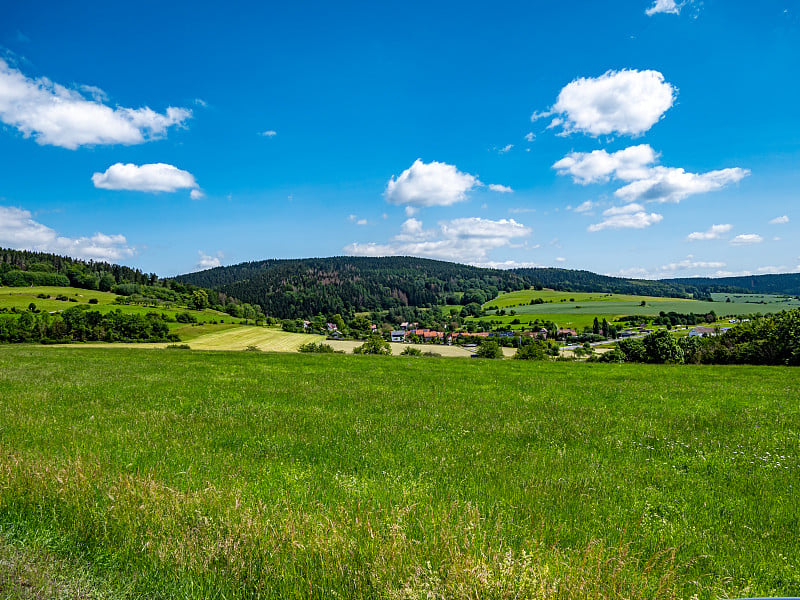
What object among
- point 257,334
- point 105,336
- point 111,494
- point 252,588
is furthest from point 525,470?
point 257,334

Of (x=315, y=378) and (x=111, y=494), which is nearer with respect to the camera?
(x=111, y=494)

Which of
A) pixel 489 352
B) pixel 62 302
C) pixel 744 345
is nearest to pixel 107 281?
pixel 62 302

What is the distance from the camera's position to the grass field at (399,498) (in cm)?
419

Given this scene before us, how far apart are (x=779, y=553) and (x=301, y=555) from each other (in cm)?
570

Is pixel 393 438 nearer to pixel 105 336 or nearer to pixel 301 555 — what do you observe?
pixel 301 555

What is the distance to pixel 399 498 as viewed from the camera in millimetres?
6156

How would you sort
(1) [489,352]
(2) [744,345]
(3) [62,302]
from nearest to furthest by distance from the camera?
1. (2) [744,345]
2. (1) [489,352]
3. (3) [62,302]

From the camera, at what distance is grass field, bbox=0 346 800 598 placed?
13.7 ft

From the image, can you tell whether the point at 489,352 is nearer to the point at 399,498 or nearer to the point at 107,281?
the point at 399,498

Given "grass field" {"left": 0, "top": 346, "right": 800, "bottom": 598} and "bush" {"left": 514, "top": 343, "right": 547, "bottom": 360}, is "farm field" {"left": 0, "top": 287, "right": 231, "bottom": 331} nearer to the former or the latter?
"bush" {"left": 514, "top": 343, "right": 547, "bottom": 360}

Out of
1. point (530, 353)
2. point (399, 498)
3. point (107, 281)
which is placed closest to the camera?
point (399, 498)

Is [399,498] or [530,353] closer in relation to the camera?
[399,498]

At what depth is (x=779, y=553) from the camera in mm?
4902

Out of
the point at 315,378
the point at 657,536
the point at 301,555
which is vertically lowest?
the point at 315,378
